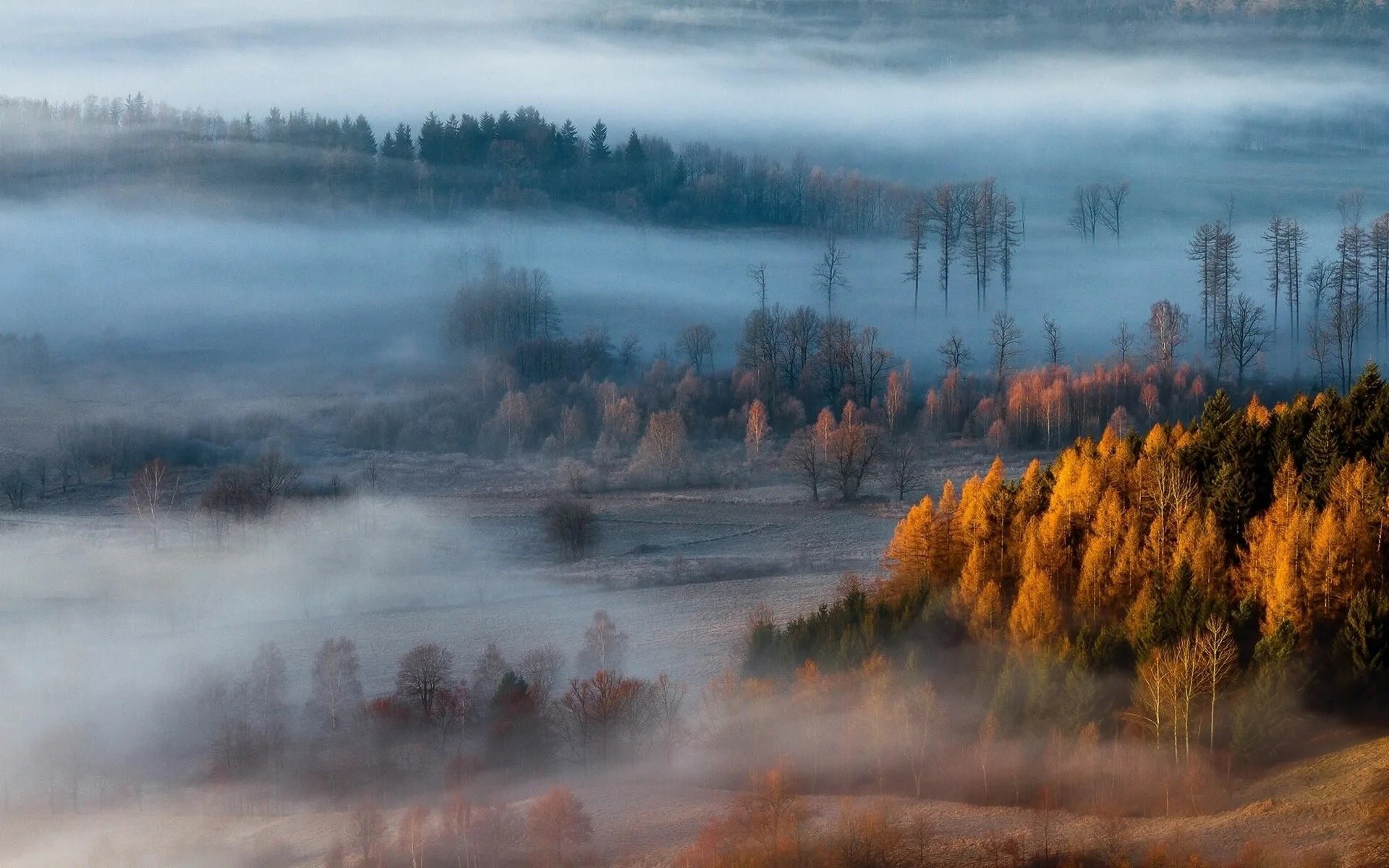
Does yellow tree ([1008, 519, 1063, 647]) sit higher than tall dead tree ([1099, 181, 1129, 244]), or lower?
lower

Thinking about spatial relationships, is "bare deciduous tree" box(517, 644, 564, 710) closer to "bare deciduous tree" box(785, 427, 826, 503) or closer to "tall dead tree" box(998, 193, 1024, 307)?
"bare deciduous tree" box(785, 427, 826, 503)

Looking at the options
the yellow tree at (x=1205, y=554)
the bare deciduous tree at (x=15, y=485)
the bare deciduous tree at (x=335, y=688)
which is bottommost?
the bare deciduous tree at (x=335, y=688)

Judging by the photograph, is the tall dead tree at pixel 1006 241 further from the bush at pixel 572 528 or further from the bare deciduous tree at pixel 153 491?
the bare deciduous tree at pixel 153 491

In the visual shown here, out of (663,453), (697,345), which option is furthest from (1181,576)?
(697,345)

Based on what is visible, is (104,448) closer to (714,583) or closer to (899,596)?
(714,583)

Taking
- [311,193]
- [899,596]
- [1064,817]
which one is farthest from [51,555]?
[311,193]

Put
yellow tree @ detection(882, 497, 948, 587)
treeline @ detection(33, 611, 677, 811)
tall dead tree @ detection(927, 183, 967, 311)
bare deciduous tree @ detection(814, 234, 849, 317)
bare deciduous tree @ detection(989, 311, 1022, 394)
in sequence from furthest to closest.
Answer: tall dead tree @ detection(927, 183, 967, 311), bare deciduous tree @ detection(814, 234, 849, 317), bare deciduous tree @ detection(989, 311, 1022, 394), yellow tree @ detection(882, 497, 948, 587), treeline @ detection(33, 611, 677, 811)

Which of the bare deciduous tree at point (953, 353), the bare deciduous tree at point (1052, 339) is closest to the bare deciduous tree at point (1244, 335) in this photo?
the bare deciduous tree at point (1052, 339)

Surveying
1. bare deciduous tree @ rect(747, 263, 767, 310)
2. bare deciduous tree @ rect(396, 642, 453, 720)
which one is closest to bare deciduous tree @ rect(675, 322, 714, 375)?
bare deciduous tree @ rect(747, 263, 767, 310)

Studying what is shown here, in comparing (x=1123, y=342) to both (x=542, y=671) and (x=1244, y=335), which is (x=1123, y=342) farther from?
(x=542, y=671)
